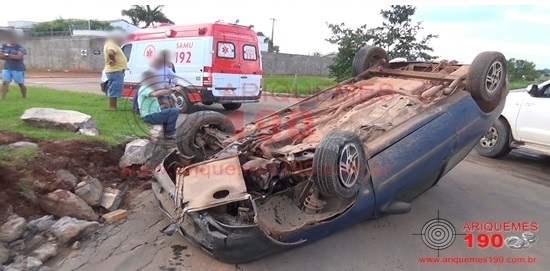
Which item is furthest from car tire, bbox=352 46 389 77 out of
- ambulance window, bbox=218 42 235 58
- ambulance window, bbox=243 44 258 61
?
ambulance window, bbox=243 44 258 61

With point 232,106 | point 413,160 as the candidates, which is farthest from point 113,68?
point 413,160

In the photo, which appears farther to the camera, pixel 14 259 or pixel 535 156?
pixel 535 156

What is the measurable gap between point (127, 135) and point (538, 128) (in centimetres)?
626

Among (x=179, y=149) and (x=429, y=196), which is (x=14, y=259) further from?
(x=429, y=196)

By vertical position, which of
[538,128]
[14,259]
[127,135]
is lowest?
[14,259]

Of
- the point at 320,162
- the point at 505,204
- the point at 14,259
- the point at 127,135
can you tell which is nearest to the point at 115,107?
the point at 127,135

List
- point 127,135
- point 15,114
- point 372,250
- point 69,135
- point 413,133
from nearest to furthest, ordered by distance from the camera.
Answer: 1. point 372,250
2. point 413,133
3. point 69,135
4. point 127,135
5. point 15,114

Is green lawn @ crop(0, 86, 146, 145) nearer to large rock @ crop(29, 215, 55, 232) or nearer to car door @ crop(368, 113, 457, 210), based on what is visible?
large rock @ crop(29, 215, 55, 232)

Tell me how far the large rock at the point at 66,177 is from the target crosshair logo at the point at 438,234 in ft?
11.7

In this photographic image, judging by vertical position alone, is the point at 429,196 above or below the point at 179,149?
below

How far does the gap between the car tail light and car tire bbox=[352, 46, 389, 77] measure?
16.3 feet

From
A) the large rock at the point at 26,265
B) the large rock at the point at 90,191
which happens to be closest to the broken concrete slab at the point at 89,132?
the large rock at the point at 90,191

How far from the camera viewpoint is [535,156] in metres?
6.89

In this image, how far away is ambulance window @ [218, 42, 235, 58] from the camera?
9.58 meters
